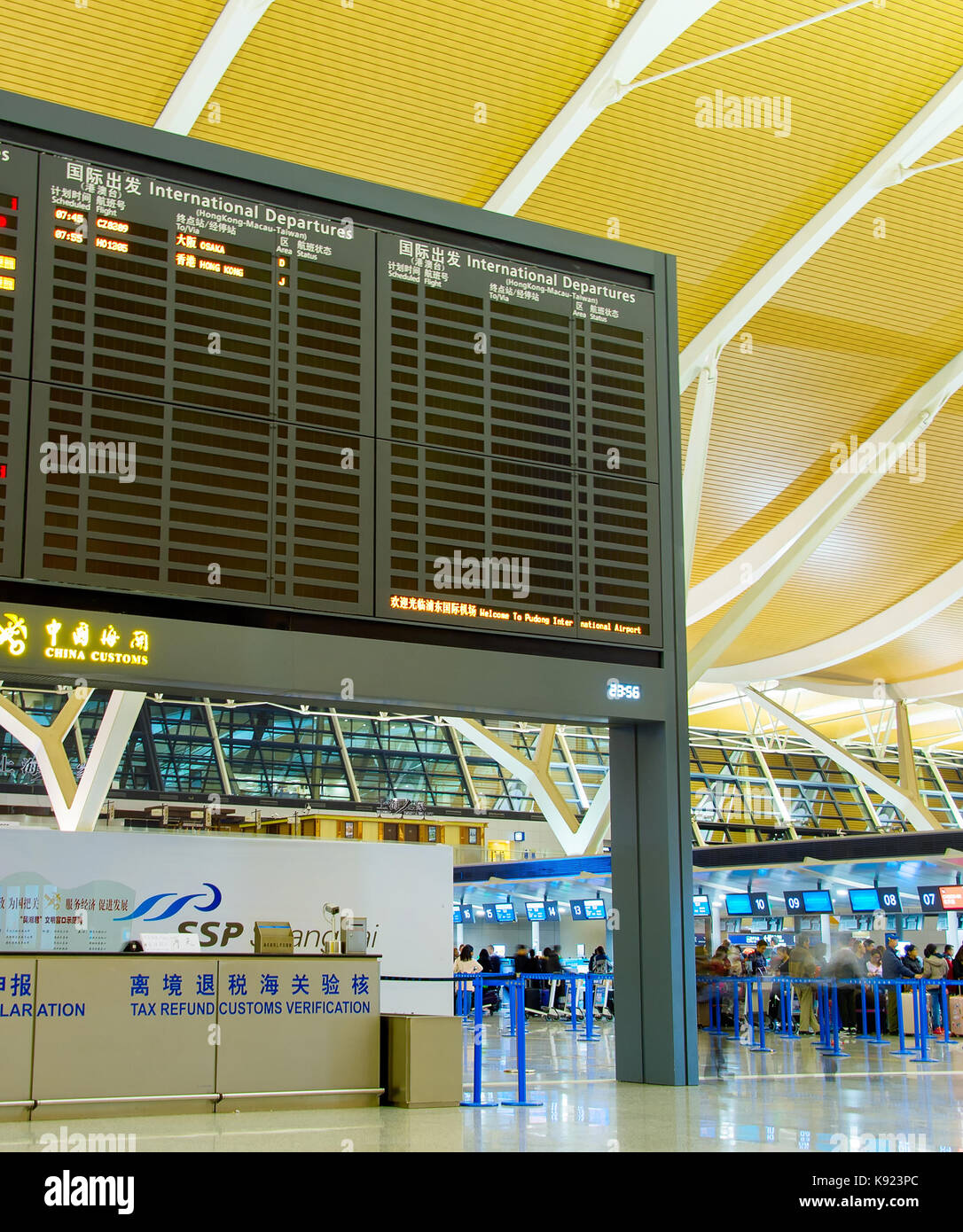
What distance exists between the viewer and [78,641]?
862 centimetres

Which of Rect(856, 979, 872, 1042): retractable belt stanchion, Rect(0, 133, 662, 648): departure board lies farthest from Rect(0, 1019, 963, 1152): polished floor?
Rect(856, 979, 872, 1042): retractable belt stanchion

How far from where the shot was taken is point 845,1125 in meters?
7.98

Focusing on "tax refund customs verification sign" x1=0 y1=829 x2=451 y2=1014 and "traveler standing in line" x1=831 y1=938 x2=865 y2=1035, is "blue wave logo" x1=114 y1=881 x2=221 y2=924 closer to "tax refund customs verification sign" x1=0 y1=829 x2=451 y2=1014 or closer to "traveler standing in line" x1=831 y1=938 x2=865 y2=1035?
"tax refund customs verification sign" x1=0 y1=829 x2=451 y2=1014

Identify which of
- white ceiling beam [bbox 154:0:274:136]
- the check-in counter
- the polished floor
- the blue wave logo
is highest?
white ceiling beam [bbox 154:0:274:136]

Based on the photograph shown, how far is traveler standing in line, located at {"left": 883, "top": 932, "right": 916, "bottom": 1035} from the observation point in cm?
1875

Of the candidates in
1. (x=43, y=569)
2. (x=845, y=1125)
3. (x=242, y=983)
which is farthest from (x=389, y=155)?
(x=845, y=1125)

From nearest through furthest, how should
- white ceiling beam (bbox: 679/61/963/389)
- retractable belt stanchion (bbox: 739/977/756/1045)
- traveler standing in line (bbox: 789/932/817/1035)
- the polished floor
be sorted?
the polished floor
white ceiling beam (bbox: 679/61/963/389)
retractable belt stanchion (bbox: 739/977/756/1045)
traveler standing in line (bbox: 789/932/817/1035)

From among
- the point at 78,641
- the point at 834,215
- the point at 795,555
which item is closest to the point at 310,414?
the point at 78,641

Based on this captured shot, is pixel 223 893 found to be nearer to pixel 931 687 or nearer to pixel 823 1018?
pixel 823 1018

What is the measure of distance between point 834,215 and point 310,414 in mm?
11547

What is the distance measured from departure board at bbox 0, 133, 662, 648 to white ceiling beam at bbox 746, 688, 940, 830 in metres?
30.3

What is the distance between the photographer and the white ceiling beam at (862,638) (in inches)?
1188

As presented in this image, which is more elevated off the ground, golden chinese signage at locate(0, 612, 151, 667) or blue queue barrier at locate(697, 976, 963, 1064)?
golden chinese signage at locate(0, 612, 151, 667)
